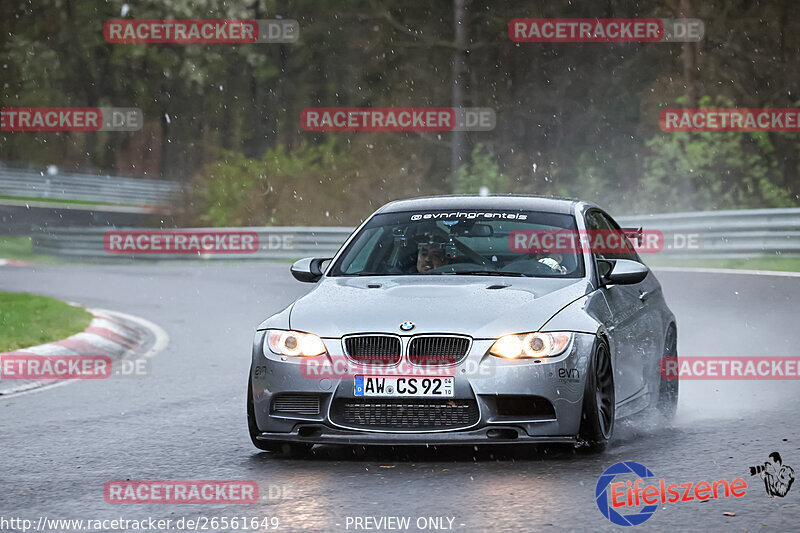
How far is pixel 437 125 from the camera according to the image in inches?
1601

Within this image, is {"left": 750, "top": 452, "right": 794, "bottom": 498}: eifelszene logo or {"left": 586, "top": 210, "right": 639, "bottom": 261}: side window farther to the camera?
{"left": 586, "top": 210, "right": 639, "bottom": 261}: side window

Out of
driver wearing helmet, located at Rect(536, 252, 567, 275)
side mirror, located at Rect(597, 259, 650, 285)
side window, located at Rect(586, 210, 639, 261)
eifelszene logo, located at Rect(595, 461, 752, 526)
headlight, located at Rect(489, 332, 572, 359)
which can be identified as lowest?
eifelszene logo, located at Rect(595, 461, 752, 526)

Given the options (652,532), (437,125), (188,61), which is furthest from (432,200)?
(188,61)

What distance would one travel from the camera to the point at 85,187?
165 ft

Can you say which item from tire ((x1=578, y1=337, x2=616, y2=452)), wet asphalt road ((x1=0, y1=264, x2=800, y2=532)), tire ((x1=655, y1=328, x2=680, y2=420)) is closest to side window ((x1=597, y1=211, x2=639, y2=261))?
tire ((x1=655, y1=328, x2=680, y2=420))

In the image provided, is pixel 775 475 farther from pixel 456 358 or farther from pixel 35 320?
pixel 35 320

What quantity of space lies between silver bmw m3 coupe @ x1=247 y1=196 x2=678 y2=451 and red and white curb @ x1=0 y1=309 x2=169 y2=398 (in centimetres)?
405

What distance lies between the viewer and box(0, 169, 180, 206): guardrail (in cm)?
4947

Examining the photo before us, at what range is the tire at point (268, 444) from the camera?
7816 mm

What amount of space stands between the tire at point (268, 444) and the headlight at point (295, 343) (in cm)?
28

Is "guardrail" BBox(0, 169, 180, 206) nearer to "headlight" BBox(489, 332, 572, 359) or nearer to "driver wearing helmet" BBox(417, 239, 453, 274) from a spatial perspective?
"driver wearing helmet" BBox(417, 239, 453, 274)

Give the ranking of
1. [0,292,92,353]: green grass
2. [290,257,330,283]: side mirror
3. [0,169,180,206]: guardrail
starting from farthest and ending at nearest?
[0,169,180,206]: guardrail → [0,292,92,353]: green grass → [290,257,330,283]: side mirror

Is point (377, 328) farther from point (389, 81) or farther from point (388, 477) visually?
point (389, 81)

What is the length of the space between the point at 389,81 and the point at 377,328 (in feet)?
126
